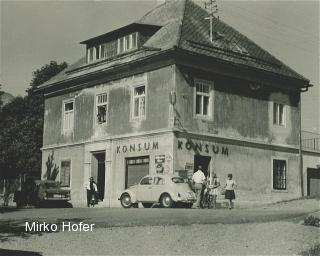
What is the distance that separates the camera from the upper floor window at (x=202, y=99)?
26.2 metres

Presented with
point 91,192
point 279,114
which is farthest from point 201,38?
point 91,192

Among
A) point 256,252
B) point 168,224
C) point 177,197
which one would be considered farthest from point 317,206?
point 256,252

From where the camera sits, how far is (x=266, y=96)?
29344 millimetres

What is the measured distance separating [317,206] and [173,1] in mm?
14214

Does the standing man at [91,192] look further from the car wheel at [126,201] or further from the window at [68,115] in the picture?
the window at [68,115]

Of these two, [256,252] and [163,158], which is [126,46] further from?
[256,252]

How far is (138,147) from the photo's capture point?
26.6m

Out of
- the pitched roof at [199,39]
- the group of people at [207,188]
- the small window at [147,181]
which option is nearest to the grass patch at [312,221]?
the group of people at [207,188]

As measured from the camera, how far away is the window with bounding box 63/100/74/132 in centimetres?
3197

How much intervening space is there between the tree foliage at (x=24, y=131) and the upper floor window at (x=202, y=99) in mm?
11994

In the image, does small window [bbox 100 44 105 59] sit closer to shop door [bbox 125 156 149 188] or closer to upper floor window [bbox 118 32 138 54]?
upper floor window [bbox 118 32 138 54]

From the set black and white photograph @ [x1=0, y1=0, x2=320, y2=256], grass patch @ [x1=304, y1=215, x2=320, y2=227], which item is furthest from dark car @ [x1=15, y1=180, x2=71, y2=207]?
grass patch @ [x1=304, y1=215, x2=320, y2=227]

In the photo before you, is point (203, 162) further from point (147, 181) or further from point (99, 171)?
point (99, 171)

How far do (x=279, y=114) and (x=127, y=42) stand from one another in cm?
850
